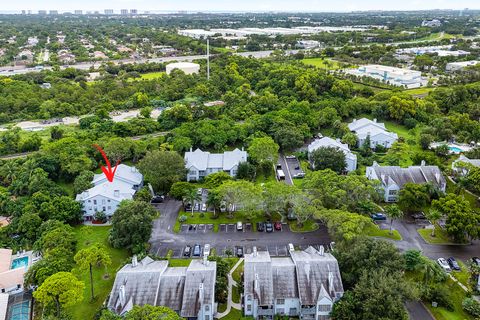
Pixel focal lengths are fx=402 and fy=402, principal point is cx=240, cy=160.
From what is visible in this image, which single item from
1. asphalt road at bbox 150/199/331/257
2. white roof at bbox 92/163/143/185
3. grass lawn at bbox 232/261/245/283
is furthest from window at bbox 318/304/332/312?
white roof at bbox 92/163/143/185

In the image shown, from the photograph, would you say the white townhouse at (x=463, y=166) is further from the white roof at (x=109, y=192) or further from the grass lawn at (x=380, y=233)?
the white roof at (x=109, y=192)

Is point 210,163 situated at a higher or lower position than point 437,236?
higher

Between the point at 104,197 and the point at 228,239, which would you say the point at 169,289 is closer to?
the point at 228,239

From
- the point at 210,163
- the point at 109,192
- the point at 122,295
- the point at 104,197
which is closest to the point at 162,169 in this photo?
the point at 109,192

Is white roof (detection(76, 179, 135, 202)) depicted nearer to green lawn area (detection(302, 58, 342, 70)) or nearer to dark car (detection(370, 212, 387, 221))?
dark car (detection(370, 212, 387, 221))

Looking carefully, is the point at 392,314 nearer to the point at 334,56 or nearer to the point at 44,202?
the point at 44,202

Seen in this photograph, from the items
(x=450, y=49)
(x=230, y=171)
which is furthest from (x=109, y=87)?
(x=450, y=49)
